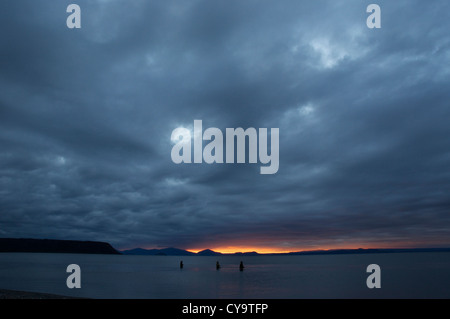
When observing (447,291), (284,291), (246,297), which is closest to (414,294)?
(447,291)

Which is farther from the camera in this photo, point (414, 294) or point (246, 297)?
point (414, 294)

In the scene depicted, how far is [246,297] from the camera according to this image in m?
38.0
